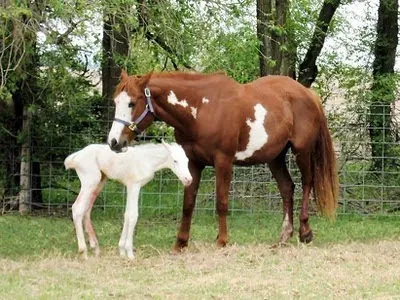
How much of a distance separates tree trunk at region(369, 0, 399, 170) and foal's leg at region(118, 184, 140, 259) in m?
5.16

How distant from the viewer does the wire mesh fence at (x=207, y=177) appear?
11.9 m

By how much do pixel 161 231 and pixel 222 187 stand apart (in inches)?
83.1

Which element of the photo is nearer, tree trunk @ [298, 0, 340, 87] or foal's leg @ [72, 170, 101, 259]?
foal's leg @ [72, 170, 101, 259]

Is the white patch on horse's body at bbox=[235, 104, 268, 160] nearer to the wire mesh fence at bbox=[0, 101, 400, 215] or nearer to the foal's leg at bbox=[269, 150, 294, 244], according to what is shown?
the foal's leg at bbox=[269, 150, 294, 244]

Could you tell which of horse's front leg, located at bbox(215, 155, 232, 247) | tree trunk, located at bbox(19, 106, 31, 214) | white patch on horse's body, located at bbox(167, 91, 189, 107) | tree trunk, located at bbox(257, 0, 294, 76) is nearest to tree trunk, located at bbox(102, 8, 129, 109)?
tree trunk, located at bbox(19, 106, 31, 214)

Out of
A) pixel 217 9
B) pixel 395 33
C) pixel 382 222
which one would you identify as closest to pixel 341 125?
pixel 382 222

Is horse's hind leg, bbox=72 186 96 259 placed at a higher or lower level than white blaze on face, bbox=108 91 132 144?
lower

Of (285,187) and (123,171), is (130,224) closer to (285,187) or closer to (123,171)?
(123,171)

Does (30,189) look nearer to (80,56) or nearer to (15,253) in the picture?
(80,56)

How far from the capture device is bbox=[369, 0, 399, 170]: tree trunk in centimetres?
1197

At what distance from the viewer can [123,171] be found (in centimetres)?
783

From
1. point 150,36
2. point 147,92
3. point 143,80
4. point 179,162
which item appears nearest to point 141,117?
point 147,92

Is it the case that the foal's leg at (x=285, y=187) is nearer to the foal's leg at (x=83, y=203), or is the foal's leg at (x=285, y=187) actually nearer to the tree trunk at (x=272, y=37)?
the foal's leg at (x=83, y=203)

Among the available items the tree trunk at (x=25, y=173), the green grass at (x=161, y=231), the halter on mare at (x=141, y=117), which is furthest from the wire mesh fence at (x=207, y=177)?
the halter on mare at (x=141, y=117)
